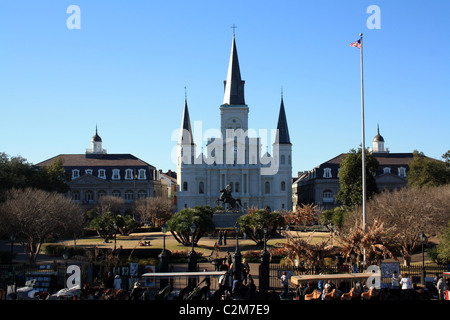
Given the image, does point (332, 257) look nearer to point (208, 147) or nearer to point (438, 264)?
point (438, 264)

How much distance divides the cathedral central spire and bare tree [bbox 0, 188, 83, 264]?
5488cm

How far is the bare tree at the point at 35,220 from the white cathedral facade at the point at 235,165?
4857cm

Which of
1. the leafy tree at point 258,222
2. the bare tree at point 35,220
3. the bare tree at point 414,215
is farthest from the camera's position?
the leafy tree at point 258,222

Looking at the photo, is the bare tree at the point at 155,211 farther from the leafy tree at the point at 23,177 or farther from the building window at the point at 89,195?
the building window at the point at 89,195

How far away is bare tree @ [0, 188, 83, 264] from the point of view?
116 ft

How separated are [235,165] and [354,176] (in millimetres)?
37647

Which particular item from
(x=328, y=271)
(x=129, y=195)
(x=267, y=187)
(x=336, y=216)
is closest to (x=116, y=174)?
(x=129, y=195)

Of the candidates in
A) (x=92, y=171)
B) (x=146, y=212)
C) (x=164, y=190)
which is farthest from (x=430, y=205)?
(x=164, y=190)

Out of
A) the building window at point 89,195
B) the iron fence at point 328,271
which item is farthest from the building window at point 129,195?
the iron fence at point 328,271

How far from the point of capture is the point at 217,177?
92000 millimetres

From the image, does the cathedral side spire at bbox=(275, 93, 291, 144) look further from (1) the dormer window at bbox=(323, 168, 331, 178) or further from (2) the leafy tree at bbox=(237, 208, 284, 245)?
(2) the leafy tree at bbox=(237, 208, 284, 245)

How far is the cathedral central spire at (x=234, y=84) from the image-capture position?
93.3 metres

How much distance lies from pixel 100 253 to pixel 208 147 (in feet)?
202

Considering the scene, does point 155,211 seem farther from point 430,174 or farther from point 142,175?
point 430,174
